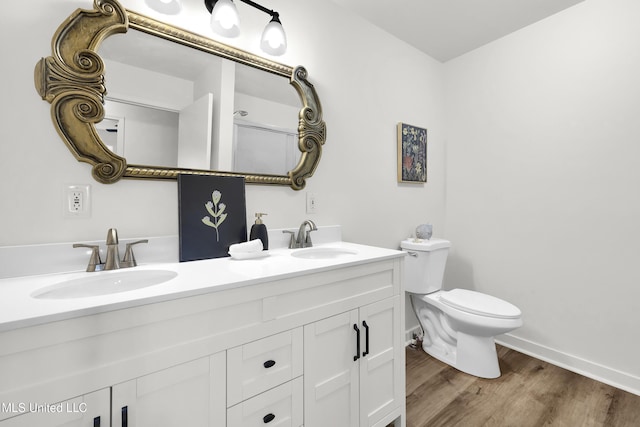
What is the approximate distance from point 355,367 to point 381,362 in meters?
0.17

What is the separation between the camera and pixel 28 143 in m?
Answer: 0.96

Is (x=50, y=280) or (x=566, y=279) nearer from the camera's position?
(x=50, y=280)

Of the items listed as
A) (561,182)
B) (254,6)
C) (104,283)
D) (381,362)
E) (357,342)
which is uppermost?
(254,6)

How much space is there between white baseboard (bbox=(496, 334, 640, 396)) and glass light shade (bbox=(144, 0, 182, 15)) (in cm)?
290

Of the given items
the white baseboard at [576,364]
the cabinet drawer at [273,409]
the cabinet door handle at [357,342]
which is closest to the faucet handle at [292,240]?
the cabinet door handle at [357,342]

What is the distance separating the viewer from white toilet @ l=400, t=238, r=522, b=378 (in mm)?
1688

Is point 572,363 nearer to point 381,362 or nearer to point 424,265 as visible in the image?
point 424,265

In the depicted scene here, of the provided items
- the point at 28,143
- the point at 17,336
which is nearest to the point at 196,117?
the point at 28,143

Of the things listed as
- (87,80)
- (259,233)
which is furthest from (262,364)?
(87,80)

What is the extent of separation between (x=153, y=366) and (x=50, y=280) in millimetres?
505

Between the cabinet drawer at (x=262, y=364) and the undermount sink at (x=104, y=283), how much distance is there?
0.38 meters

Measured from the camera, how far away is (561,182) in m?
1.92

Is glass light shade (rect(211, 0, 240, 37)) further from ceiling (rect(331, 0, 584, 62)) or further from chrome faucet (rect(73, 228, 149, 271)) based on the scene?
chrome faucet (rect(73, 228, 149, 271))

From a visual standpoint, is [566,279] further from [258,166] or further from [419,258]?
[258,166]
